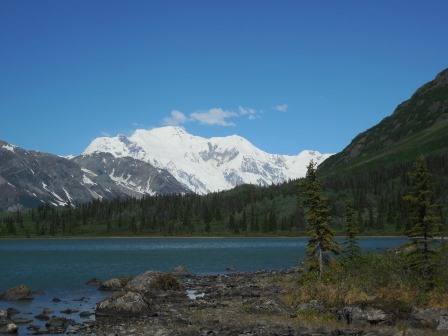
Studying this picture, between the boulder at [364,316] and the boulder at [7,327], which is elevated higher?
the boulder at [364,316]

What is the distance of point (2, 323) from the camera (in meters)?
44.7

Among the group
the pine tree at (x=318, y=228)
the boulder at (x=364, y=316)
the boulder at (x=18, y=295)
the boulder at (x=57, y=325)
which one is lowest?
the boulder at (x=57, y=325)

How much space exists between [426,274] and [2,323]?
3675cm

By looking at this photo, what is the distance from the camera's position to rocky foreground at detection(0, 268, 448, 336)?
3681cm

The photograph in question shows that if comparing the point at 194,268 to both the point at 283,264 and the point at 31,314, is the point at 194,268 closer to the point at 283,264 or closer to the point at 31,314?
the point at 283,264

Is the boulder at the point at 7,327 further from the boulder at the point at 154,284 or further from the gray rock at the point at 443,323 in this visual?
the gray rock at the point at 443,323

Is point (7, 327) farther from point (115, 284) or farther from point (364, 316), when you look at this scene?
point (364, 316)

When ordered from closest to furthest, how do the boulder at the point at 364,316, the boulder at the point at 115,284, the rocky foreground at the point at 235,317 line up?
the rocky foreground at the point at 235,317, the boulder at the point at 364,316, the boulder at the point at 115,284

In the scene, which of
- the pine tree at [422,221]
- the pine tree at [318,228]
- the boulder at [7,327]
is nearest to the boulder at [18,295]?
the boulder at [7,327]

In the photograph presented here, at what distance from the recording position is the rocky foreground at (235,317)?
1449 inches

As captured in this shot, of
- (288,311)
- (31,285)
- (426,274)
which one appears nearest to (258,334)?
(288,311)

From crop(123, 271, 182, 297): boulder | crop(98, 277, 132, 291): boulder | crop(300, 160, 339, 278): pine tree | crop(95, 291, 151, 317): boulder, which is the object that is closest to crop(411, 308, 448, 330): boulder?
crop(300, 160, 339, 278): pine tree

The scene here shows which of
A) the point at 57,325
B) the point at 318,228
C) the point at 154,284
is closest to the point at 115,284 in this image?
the point at 154,284

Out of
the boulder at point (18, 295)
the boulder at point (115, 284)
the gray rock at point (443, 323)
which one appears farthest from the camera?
the boulder at point (115, 284)
